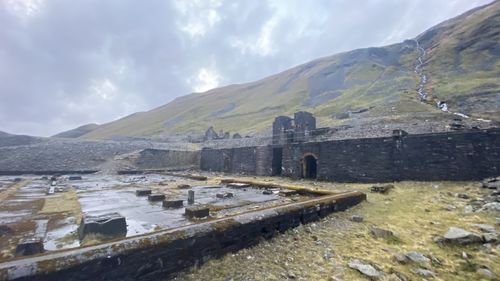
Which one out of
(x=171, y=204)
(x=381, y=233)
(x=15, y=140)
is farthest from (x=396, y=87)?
(x=15, y=140)

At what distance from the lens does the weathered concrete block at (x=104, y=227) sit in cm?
453

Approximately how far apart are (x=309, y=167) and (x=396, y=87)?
3486 cm

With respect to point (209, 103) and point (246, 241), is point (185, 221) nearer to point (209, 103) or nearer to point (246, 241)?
point (246, 241)

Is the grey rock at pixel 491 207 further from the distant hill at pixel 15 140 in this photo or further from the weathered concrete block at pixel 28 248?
the distant hill at pixel 15 140

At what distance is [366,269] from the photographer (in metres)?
4.14

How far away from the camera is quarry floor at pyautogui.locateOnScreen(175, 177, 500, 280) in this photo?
396 centimetres

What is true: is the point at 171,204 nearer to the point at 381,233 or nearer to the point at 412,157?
the point at 381,233

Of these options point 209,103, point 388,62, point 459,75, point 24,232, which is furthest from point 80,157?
point 209,103

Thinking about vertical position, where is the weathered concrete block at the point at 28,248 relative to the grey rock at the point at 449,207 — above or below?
above

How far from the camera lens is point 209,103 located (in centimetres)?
11244

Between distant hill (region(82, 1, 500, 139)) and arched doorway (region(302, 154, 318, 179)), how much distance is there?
8.04m

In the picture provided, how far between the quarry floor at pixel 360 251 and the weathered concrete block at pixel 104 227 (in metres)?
1.86

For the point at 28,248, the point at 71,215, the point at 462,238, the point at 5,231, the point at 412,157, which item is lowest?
the point at 462,238

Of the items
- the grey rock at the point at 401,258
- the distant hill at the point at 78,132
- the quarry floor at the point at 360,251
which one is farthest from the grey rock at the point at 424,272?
the distant hill at the point at 78,132
